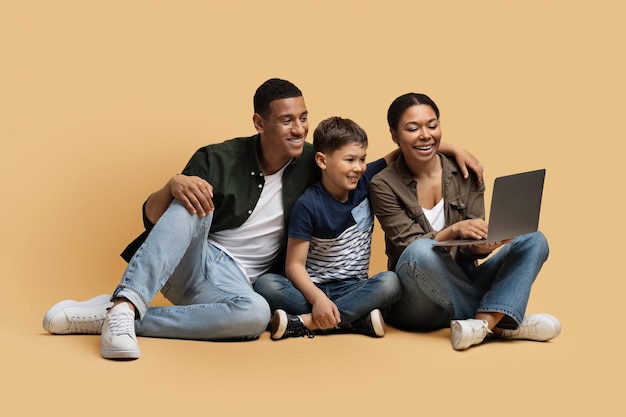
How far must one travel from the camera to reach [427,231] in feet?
14.3

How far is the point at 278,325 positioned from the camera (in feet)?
13.7

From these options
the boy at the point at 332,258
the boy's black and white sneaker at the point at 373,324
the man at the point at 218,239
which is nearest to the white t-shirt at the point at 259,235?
the man at the point at 218,239

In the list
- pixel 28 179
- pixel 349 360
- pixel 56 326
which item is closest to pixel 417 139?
pixel 349 360

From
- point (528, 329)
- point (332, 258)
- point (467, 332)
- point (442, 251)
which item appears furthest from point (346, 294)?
point (528, 329)

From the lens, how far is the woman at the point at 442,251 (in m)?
4.09

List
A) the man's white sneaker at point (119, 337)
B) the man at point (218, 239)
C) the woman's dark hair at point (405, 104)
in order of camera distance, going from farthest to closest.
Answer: the woman's dark hair at point (405, 104) → the man at point (218, 239) → the man's white sneaker at point (119, 337)

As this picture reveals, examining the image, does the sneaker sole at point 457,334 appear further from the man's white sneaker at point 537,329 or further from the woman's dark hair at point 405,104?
the woman's dark hair at point 405,104

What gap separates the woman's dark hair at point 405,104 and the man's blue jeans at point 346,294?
660 millimetres

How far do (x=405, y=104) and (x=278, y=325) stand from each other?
1.07 metres

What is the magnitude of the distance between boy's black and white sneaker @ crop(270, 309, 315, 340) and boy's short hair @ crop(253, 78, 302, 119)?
0.86m

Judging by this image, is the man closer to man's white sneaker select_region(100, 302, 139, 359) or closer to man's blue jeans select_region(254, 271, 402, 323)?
man's white sneaker select_region(100, 302, 139, 359)

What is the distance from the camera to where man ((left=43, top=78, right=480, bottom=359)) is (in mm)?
4047

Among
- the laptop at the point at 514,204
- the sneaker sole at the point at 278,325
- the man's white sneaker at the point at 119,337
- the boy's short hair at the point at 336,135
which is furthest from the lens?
the boy's short hair at the point at 336,135

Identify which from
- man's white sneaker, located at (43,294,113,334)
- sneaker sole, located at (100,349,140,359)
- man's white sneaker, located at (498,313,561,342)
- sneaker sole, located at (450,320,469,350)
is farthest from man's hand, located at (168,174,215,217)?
man's white sneaker, located at (498,313,561,342)
